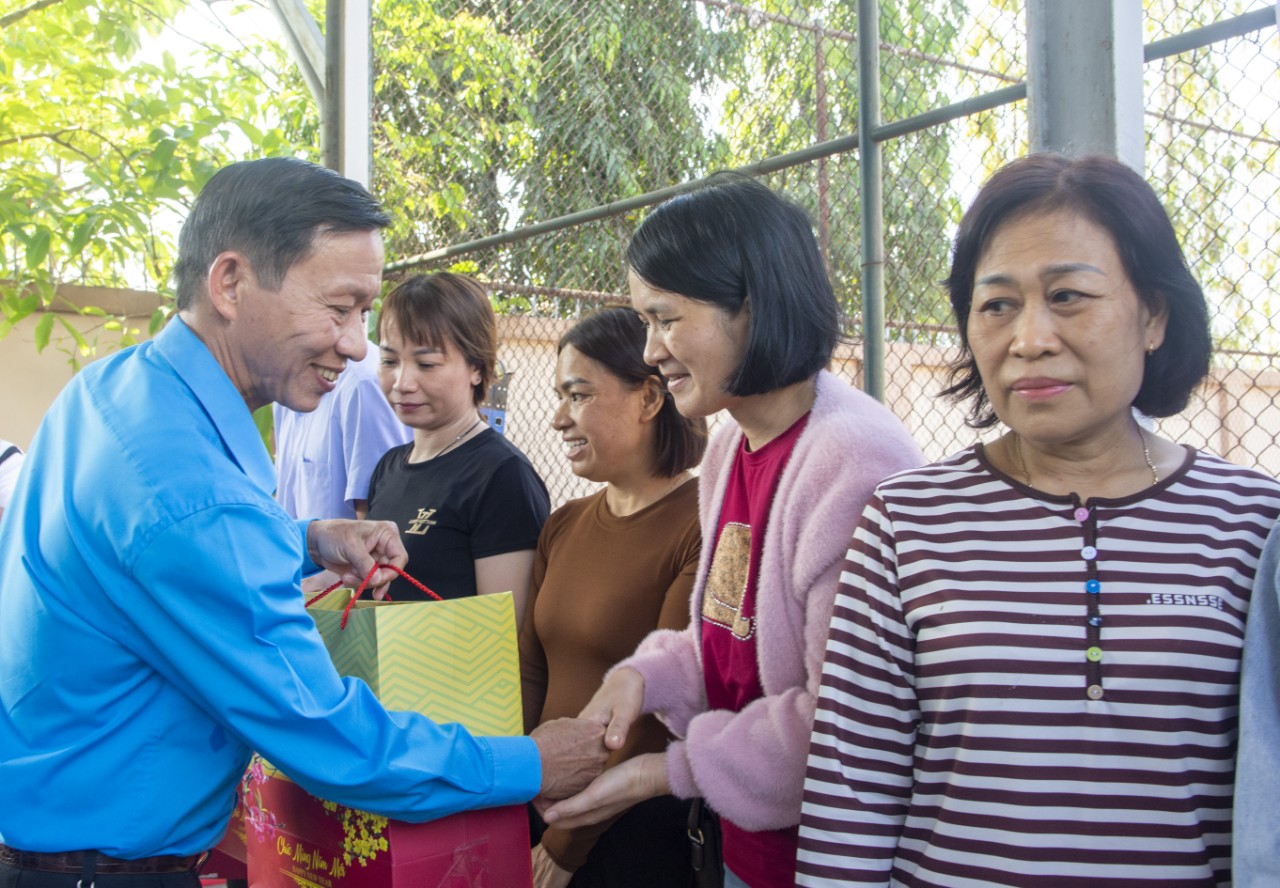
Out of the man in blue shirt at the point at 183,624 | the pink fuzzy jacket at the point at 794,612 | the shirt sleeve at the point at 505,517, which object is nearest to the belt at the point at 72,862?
the man in blue shirt at the point at 183,624

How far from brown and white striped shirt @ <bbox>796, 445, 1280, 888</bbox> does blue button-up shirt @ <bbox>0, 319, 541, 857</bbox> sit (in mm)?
689

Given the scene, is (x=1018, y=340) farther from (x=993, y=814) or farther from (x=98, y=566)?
(x=98, y=566)

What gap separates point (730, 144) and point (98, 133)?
3.07m

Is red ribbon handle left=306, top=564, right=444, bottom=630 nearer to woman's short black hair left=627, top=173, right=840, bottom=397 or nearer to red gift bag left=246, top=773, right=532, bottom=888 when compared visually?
red gift bag left=246, top=773, right=532, bottom=888

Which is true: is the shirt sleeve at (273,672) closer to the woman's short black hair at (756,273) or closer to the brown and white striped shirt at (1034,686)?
the brown and white striped shirt at (1034,686)

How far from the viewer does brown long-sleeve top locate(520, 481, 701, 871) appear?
2322 mm

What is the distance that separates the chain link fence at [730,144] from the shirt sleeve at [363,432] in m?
0.86

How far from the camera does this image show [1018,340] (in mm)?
1474

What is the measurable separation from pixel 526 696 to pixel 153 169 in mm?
2944

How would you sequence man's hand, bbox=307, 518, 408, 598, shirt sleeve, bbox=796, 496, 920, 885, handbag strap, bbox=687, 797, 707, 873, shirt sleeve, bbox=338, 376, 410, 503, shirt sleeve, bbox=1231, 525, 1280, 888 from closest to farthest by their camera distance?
1. shirt sleeve, bbox=1231, 525, 1280, 888
2. shirt sleeve, bbox=796, 496, 920, 885
3. handbag strap, bbox=687, 797, 707, 873
4. man's hand, bbox=307, 518, 408, 598
5. shirt sleeve, bbox=338, 376, 410, 503

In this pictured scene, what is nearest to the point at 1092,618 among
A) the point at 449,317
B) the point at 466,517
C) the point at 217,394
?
the point at 217,394

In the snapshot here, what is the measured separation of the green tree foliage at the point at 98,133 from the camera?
4.40 meters

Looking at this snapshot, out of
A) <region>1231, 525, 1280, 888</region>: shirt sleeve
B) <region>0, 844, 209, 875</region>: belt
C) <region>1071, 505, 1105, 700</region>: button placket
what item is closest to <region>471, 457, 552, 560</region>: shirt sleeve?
<region>0, 844, 209, 875</region>: belt

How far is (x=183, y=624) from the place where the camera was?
1.55 m
